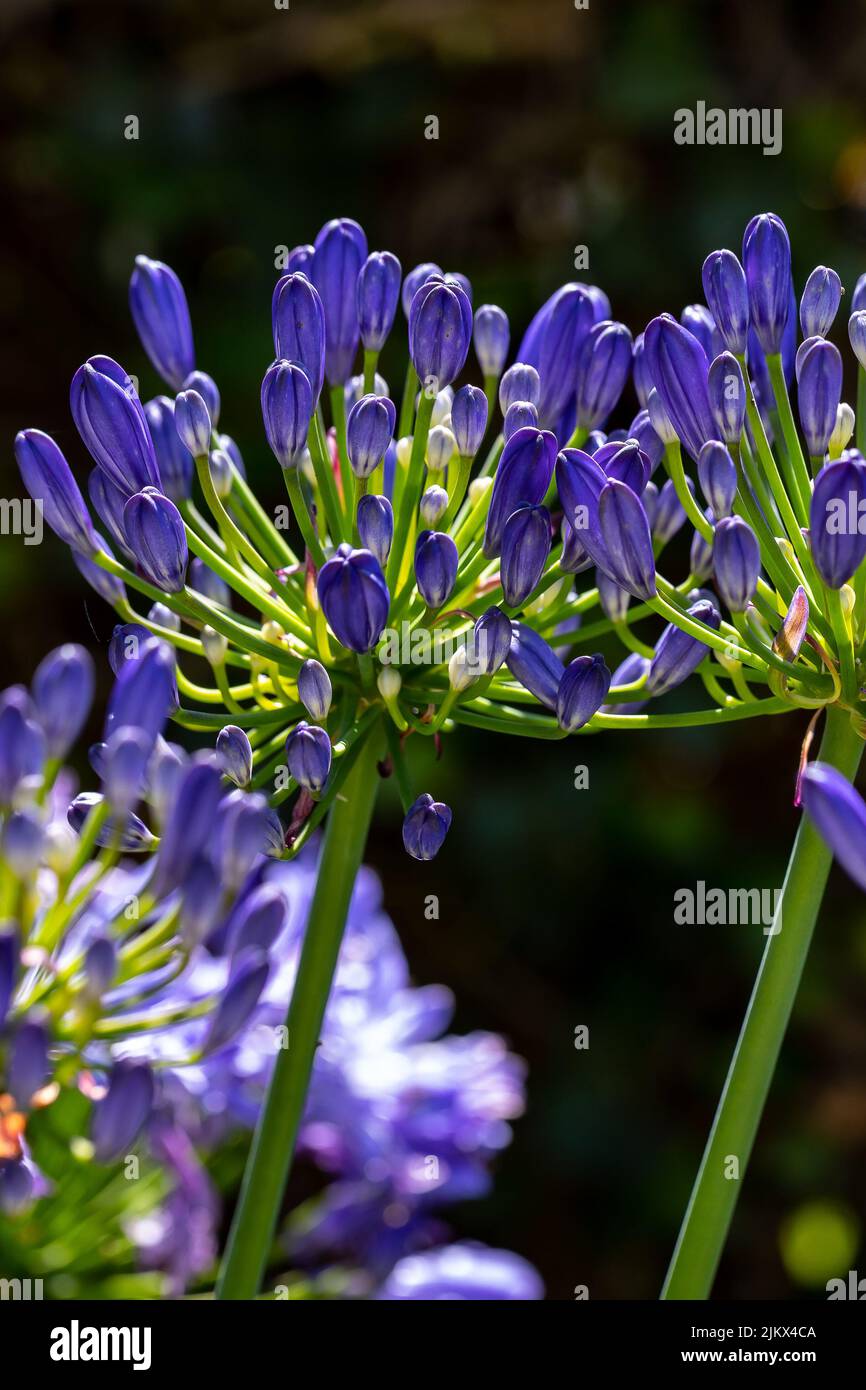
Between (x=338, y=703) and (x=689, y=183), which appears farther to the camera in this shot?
(x=689, y=183)

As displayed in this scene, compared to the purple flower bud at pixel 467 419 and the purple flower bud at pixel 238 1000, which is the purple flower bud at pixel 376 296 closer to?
the purple flower bud at pixel 467 419

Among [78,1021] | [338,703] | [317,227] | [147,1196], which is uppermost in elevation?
[317,227]

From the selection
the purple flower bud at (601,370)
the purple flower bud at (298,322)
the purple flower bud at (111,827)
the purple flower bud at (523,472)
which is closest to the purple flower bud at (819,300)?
the purple flower bud at (601,370)

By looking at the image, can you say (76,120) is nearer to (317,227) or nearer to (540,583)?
(317,227)

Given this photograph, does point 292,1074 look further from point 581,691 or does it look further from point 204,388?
point 204,388

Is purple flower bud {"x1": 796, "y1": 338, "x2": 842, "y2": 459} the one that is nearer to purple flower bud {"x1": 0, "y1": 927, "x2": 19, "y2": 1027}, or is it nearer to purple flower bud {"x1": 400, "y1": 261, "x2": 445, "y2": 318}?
purple flower bud {"x1": 400, "y1": 261, "x2": 445, "y2": 318}

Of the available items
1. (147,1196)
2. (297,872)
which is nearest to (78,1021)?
(147,1196)
